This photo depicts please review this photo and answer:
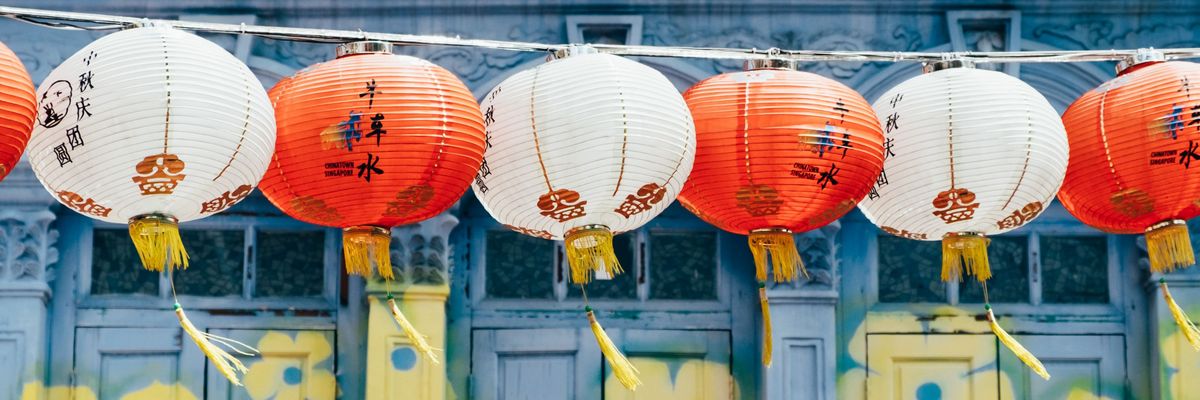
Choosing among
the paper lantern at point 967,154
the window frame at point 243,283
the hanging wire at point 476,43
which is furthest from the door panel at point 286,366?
the paper lantern at point 967,154

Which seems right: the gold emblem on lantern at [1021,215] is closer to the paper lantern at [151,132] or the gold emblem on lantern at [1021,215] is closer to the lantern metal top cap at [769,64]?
the lantern metal top cap at [769,64]

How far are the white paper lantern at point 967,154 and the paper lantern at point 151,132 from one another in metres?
2.36

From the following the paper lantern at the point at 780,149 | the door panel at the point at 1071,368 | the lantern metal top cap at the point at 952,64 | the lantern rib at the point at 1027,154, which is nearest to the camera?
the paper lantern at the point at 780,149

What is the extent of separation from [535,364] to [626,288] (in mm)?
602

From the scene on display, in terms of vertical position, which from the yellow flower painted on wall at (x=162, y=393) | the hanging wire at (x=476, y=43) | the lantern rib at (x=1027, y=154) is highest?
the hanging wire at (x=476, y=43)

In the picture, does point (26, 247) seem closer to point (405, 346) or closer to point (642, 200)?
point (405, 346)

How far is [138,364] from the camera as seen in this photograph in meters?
9.87

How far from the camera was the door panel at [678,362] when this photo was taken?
10.0 m

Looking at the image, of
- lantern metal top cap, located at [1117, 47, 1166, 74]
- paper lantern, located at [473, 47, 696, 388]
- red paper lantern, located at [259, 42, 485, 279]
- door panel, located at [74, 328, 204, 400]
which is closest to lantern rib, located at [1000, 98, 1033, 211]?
lantern metal top cap, located at [1117, 47, 1166, 74]

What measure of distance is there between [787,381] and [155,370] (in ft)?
10.2

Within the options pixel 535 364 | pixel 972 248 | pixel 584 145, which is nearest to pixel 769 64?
pixel 584 145

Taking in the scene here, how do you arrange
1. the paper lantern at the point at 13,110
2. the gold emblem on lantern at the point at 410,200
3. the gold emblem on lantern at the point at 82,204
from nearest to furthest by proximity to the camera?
the paper lantern at the point at 13,110
the gold emblem on lantern at the point at 82,204
the gold emblem on lantern at the point at 410,200

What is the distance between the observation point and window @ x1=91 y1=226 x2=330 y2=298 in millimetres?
9969

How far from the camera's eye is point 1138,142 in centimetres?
754
